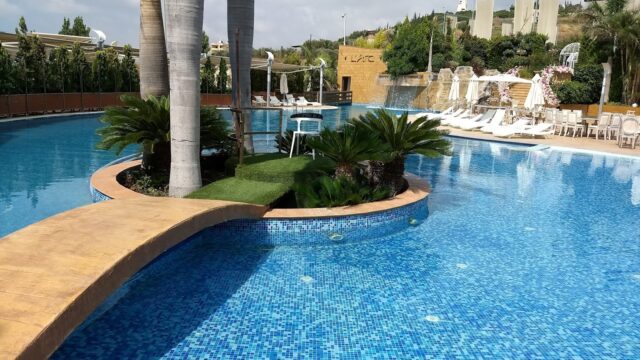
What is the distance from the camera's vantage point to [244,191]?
6.33 metres

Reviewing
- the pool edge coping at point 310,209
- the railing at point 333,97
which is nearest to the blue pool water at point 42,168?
the pool edge coping at point 310,209

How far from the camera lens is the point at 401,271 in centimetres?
529

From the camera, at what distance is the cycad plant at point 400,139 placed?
24.4ft

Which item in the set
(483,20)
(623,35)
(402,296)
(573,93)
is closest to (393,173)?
(402,296)

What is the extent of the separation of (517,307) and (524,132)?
45.4 feet

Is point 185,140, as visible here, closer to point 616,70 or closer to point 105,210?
point 105,210

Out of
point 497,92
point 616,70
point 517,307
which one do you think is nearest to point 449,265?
point 517,307

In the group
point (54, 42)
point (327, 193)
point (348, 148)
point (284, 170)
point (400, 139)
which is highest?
point (54, 42)

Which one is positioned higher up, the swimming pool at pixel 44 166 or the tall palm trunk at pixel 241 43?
the tall palm trunk at pixel 241 43

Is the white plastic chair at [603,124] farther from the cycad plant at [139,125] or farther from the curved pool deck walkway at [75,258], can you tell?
the curved pool deck walkway at [75,258]

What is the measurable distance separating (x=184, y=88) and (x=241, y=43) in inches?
96.7

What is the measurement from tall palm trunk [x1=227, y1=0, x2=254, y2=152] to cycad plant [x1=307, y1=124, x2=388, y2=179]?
1743mm

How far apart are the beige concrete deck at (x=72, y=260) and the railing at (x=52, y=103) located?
489 inches

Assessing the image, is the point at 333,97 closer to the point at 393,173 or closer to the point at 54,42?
the point at 54,42
